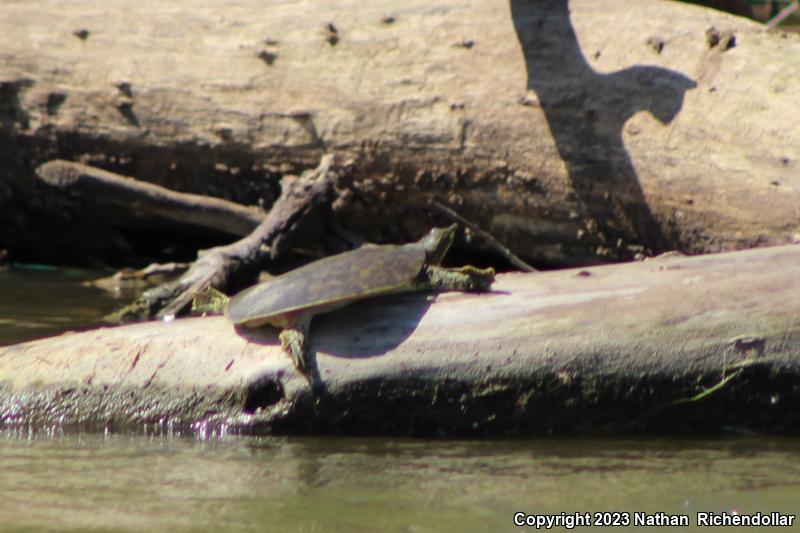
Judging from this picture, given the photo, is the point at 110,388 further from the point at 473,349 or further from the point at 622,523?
the point at 622,523

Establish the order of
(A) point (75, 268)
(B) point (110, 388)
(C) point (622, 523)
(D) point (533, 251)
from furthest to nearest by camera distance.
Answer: (A) point (75, 268) < (D) point (533, 251) < (B) point (110, 388) < (C) point (622, 523)

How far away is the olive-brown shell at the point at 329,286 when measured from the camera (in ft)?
10.7

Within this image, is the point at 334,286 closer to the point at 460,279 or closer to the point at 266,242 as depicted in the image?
the point at 460,279

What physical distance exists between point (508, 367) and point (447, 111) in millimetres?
2071

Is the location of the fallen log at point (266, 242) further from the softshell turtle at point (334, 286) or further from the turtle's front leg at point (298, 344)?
the turtle's front leg at point (298, 344)

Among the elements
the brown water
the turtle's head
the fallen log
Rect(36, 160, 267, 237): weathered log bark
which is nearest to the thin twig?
the fallen log

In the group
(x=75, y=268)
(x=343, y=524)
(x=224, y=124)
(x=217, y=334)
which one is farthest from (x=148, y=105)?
(x=343, y=524)

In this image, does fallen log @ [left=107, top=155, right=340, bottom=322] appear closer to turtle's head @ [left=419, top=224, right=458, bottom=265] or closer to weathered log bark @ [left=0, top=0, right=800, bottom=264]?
weathered log bark @ [left=0, top=0, right=800, bottom=264]

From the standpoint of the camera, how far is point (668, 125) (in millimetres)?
4574

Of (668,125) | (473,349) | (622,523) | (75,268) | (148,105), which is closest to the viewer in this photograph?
(622,523)

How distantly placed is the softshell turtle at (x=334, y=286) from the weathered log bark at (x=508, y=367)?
6 centimetres

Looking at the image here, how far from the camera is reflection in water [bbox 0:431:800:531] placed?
259 centimetres

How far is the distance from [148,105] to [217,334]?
7.80 feet

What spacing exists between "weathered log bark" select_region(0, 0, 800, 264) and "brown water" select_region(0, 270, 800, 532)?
5.37 ft
